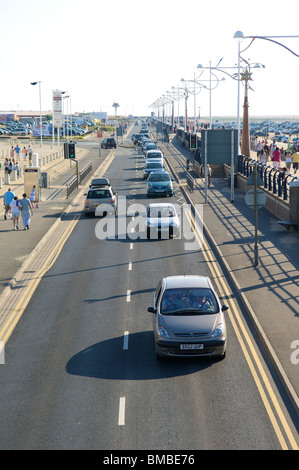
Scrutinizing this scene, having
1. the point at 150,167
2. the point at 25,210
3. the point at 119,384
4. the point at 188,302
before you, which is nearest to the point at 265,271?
the point at 188,302

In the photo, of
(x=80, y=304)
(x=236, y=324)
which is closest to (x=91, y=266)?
(x=80, y=304)

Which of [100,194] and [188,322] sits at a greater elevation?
[100,194]

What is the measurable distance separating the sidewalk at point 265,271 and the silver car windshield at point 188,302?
1571 millimetres

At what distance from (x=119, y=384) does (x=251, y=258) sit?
12.1 meters

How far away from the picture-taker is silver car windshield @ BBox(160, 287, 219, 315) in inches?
594

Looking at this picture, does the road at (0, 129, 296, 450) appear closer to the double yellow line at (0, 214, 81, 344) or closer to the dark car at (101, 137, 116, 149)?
the double yellow line at (0, 214, 81, 344)

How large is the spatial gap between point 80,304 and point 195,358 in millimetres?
5514

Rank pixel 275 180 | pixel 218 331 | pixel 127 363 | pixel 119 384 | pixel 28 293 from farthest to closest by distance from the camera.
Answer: pixel 275 180 → pixel 28 293 → pixel 127 363 → pixel 218 331 → pixel 119 384

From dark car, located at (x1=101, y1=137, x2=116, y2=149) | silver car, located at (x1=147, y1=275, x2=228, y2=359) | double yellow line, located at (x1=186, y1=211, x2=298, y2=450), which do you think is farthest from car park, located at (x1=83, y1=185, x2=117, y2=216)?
dark car, located at (x1=101, y1=137, x2=116, y2=149)

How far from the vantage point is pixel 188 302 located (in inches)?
606

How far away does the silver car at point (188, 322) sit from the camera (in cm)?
1416

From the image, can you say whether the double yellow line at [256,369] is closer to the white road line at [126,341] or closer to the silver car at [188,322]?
the silver car at [188,322]

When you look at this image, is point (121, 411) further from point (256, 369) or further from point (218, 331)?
point (256, 369)
